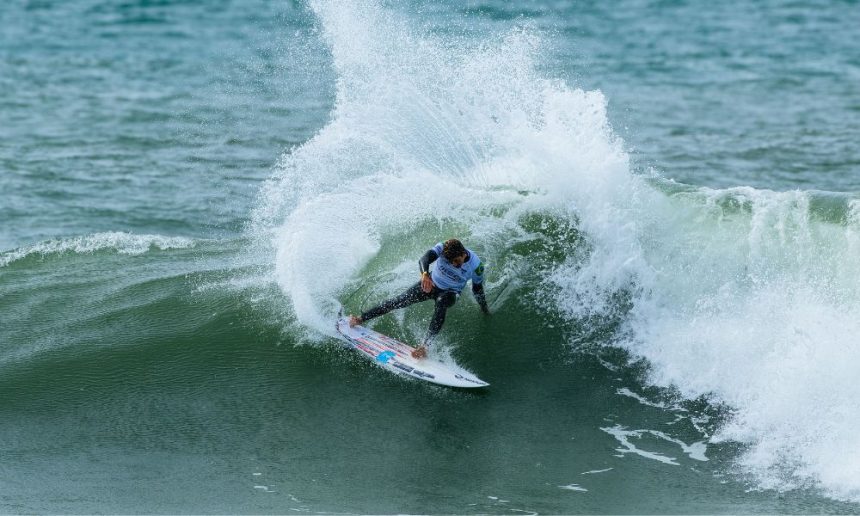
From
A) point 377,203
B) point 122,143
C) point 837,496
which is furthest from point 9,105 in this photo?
point 837,496

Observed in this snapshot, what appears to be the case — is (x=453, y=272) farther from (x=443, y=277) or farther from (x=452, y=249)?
(x=452, y=249)

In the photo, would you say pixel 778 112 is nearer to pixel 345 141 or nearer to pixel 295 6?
pixel 345 141

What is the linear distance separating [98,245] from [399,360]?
6.87 m

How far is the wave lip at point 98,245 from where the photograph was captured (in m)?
15.9

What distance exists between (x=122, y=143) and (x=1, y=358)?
39.8 ft

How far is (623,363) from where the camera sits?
1198cm

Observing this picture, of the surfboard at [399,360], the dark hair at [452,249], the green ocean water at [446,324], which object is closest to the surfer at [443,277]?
the dark hair at [452,249]

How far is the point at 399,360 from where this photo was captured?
38.6ft

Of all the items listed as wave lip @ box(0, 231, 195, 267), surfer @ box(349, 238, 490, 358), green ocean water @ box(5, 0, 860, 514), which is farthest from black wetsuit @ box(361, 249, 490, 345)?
wave lip @ box(0, 231, 195, 267)

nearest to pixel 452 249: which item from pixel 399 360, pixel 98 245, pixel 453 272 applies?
pixel 453 272

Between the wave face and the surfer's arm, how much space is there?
763 millimetres

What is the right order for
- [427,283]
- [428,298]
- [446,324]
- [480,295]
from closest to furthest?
[427,283] < [428,298] < [480,295] < [446,324]

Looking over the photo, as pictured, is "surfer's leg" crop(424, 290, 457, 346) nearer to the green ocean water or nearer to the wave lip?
the green ocean water

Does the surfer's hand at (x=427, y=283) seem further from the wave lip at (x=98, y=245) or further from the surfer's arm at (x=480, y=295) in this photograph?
the wave lip at (x=98, y=245)
